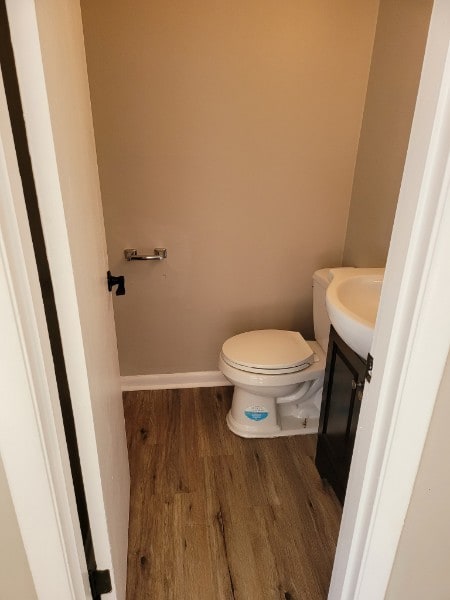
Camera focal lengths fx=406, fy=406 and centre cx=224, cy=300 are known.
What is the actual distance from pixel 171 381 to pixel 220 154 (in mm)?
1287

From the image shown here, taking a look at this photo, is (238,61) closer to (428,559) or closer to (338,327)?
(338,327)

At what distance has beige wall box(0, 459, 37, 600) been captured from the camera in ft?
2.62

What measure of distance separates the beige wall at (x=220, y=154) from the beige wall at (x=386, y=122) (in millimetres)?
87

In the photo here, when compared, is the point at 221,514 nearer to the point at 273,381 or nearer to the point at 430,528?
the point at 273,381

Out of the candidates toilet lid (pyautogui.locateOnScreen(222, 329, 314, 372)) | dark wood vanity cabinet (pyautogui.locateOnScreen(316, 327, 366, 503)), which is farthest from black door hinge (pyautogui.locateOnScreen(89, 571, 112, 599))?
toilet lid (pyautogui.locateOnScreen(222, 329, 314, 372))

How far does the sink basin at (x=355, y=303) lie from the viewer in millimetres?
1165

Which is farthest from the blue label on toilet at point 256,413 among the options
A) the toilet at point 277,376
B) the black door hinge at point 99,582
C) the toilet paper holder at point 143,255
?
the black door hinge at point 99,582

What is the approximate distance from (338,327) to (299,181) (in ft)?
3.38

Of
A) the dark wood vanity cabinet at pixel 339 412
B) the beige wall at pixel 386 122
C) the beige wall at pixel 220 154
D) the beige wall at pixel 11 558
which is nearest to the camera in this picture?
the beige wall at pixel 11 558

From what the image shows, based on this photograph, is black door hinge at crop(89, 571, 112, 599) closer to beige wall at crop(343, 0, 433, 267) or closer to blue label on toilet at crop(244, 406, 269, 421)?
blue label on toilet at crop(244, 406, 269, 421)

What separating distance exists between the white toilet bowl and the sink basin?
18.5 inches

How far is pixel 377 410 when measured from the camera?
2.74 feet

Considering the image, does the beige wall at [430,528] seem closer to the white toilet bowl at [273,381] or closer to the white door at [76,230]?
the white door at [76,230]

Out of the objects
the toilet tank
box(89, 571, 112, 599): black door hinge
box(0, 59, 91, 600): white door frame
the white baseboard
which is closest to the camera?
box(0, 59, 91, 600): white door frame
